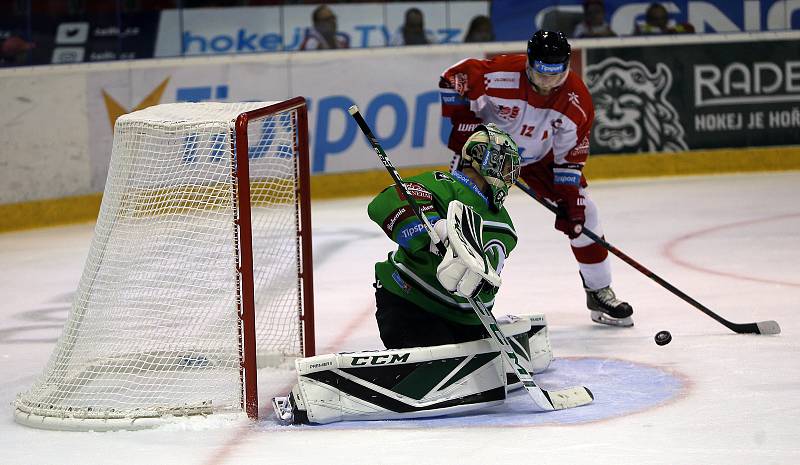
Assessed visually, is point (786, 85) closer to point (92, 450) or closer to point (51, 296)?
point (51, 296)

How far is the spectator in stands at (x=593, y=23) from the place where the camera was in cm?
841

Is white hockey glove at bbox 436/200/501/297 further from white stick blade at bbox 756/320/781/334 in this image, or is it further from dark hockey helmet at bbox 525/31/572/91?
white stick blade at bbox 756/320/781/334

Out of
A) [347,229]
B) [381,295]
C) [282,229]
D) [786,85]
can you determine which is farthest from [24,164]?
[786,85]

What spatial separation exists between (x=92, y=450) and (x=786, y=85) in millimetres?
6596

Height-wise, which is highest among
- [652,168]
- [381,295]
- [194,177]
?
[194,177]

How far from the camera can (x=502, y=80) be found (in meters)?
4.51

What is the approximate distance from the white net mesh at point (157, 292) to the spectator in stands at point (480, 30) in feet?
14.9

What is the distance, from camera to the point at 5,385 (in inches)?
152

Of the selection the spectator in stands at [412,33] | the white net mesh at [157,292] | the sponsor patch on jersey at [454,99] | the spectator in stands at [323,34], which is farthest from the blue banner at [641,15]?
the white net mesh at [157,292]

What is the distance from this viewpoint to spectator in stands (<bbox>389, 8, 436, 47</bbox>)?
823cm

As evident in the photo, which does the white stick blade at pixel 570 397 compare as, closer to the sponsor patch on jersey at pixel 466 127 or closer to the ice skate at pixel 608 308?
the ice skate at pixel 608 308

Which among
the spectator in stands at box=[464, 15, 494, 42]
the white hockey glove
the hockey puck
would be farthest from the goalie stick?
the spectator in stands at box=[464, 15, 494, 42]

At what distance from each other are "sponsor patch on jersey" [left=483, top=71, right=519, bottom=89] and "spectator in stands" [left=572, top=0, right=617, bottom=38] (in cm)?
403

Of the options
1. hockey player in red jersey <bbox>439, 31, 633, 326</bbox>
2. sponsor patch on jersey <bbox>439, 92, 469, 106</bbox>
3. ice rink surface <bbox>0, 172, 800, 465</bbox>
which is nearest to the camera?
ice rink surface <bbox>0, 172, 800, 465</bbox>
